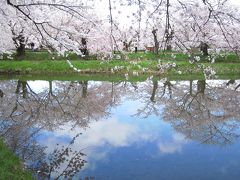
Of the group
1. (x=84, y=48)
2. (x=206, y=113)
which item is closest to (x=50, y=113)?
(x=206, y=113)

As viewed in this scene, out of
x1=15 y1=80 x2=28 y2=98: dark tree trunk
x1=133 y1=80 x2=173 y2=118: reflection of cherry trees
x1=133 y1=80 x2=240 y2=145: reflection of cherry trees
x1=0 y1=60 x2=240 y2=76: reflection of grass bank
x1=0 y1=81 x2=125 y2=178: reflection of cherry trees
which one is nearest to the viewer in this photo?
x1=0 y1=81 x2=125 y2=178: reflection of cherry trees

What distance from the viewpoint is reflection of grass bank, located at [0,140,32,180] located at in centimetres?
700

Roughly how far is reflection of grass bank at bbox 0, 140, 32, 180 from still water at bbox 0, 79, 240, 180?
23.4 inches

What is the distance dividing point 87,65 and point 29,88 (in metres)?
6.76

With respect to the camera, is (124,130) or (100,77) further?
(100,77)

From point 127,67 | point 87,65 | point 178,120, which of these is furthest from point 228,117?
point 87,65

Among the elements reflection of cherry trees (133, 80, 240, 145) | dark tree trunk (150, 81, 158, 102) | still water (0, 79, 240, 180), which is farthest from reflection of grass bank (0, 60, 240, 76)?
still water (0, 79, 240, 180)

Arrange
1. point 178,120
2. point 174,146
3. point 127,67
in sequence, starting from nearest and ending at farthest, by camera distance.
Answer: point 174,146
point 178,120
point 127,67

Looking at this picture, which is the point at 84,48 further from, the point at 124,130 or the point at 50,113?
the point at 124,130

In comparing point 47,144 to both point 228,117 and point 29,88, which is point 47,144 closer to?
point 228,117

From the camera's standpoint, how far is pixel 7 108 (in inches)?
624

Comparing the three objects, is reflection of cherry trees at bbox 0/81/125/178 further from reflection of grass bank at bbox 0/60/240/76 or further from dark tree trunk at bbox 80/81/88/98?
reflection of grass bank at bbox 0/60/240/76

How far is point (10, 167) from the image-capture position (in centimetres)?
757

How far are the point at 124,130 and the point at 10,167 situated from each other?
5.50 m
